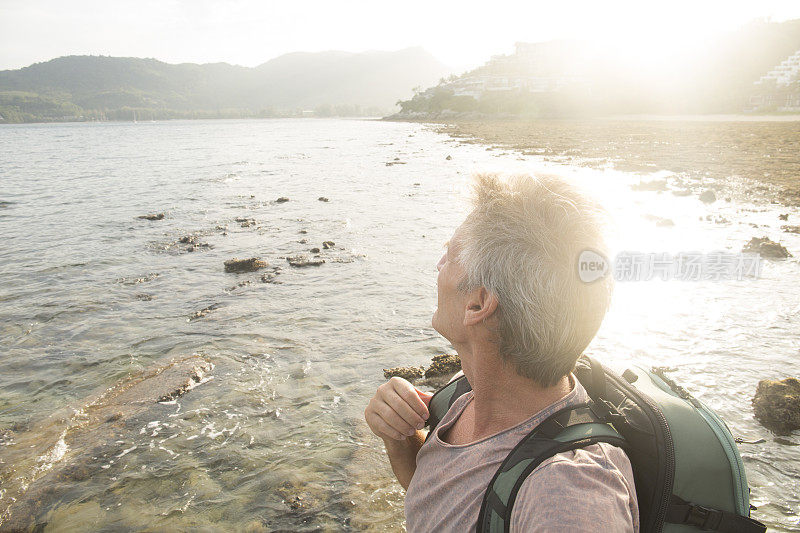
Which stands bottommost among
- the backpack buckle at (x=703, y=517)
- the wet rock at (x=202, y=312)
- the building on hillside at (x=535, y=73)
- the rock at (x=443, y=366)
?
the wet rock at (x=202, y=312)

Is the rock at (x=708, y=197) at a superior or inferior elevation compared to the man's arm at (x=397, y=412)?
inferior

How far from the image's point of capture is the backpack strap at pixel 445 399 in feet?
7.72

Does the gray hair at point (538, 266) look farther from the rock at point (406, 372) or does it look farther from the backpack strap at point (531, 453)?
the rock at point (406, 372)

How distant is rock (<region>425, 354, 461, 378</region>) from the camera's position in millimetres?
5777

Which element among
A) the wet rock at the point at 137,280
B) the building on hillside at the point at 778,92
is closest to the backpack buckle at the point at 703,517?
the wet rock at the point at 137,280

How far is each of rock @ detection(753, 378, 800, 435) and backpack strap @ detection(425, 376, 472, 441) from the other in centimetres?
372

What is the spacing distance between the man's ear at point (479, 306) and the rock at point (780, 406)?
412cm

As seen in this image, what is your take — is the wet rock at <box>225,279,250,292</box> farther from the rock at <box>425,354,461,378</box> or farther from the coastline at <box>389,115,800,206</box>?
the coastline at <box>389,115,800,206</box>

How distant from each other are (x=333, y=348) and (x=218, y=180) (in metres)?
21.8

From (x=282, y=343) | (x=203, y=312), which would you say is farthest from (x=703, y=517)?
(x=203, y=312)

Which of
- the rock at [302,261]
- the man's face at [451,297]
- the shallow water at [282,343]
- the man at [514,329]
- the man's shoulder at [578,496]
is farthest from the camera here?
the rock at [302,261]

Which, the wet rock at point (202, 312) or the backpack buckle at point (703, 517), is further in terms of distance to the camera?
the wet rock at point (202, 312)

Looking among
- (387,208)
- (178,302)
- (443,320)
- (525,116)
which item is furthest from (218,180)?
(525,116)

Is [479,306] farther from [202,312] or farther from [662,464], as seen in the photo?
[202,312]
